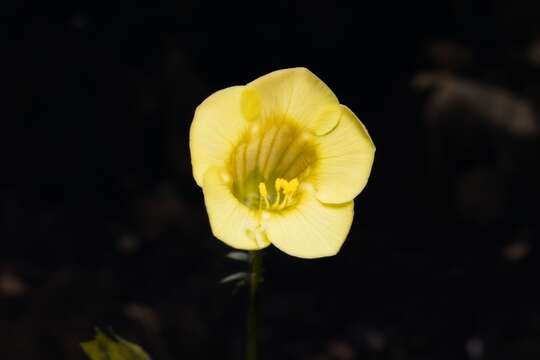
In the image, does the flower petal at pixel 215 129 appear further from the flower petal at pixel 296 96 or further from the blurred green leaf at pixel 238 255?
the blurred green leaf at pixel 238 255

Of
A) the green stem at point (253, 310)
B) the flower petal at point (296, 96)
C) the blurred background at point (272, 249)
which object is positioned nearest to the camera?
the green stem at point (253, 310)

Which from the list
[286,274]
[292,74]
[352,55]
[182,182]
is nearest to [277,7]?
[352,55]

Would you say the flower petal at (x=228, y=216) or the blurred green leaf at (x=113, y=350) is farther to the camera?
the blurred green leaf at (x=113, y=350)

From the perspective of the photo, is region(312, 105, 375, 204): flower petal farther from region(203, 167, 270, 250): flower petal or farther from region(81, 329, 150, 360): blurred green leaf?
region(81, 329, 150, 360): blurred green leaf

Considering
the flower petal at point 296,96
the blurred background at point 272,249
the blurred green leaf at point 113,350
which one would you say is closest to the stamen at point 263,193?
the flower petal at point 296,96

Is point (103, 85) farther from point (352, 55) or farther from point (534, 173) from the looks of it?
point (534, 173)

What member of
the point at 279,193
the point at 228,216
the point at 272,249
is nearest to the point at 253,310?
the point at 228,216
